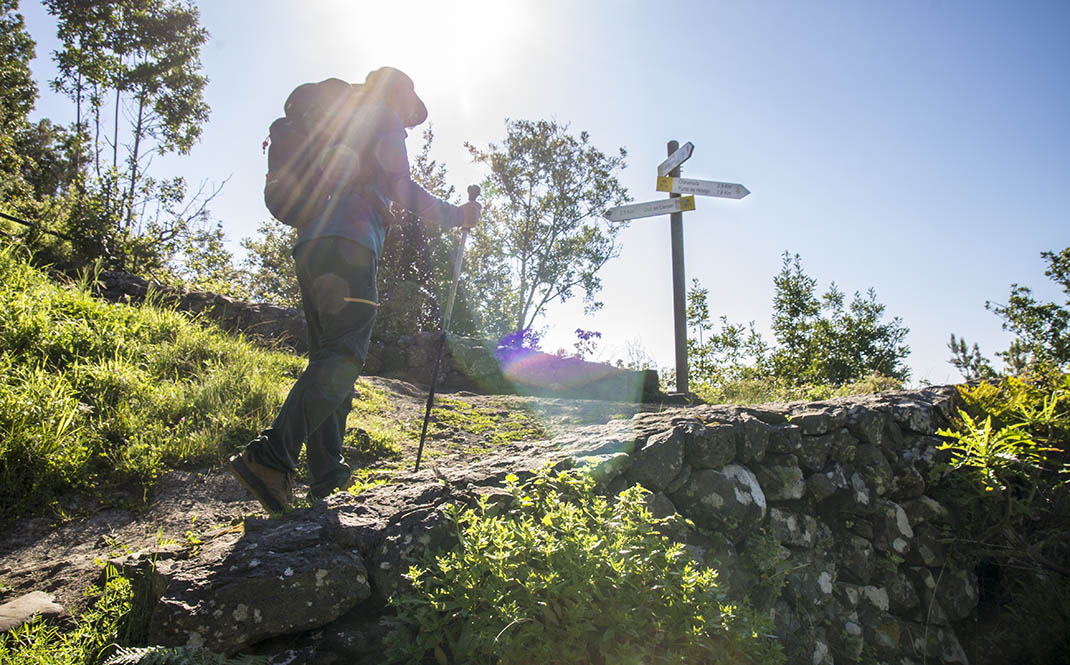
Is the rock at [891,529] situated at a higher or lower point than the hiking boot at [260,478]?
lower

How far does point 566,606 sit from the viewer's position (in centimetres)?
153

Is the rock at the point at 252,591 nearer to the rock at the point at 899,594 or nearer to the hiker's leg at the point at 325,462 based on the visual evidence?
the hiker's leg at the point at 325,462

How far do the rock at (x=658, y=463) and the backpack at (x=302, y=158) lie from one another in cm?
195

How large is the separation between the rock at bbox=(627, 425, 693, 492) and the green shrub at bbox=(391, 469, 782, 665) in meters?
0.59

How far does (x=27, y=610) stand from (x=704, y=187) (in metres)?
6.74

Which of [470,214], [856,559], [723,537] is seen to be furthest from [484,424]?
[856,559]

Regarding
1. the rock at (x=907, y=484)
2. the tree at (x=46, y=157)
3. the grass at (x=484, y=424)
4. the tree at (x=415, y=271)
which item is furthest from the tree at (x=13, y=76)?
the rock at (x=907, y=484)

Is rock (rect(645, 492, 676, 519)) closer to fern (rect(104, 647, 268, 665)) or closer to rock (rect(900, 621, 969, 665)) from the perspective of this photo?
fern (rect(104, 647, 268, 665))

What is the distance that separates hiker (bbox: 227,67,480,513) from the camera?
2320 millimetres

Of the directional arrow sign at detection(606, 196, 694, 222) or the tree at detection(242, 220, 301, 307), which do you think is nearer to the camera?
the directional arrow sign at detection(606, 196, 694, 222)

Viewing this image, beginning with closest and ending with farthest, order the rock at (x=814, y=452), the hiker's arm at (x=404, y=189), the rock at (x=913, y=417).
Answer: the hiker's arm at (x=404, y=189), the rock at (x=814, y=452), the rock at (x=913, y=417)

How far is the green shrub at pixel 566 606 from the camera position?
1439 millimetres

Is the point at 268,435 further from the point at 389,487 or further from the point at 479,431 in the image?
the point at 479,431

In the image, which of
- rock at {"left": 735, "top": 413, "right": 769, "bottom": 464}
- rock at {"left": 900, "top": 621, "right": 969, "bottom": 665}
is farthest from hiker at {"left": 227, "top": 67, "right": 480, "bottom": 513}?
rock at {"left": 900, "top": 621, "right": 969, "bottom": 665}
